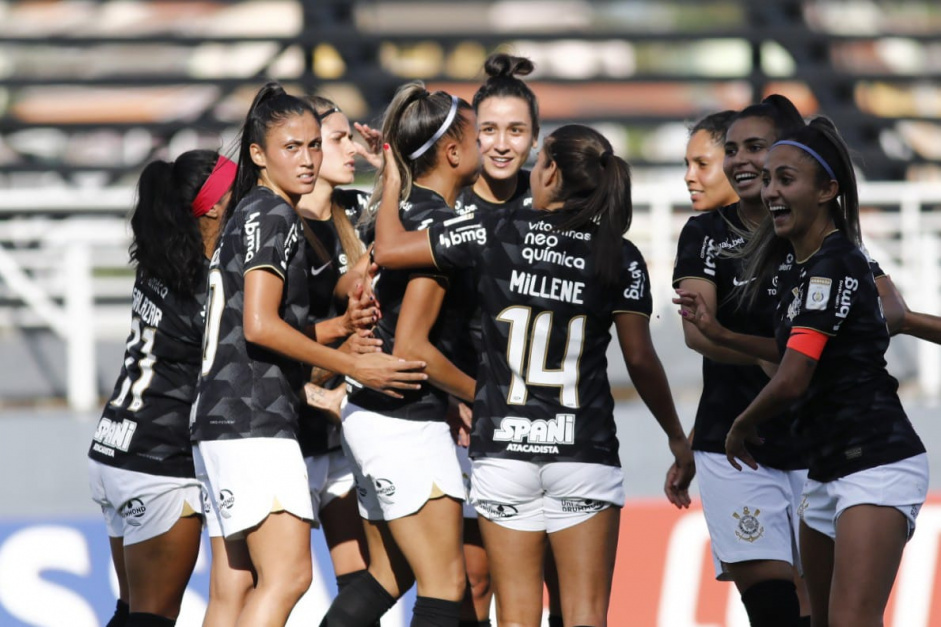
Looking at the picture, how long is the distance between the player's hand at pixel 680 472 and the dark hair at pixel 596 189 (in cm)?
68

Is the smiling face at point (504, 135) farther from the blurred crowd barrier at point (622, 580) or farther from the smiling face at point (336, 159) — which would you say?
the blurred crowd barrier at point (622, 580)

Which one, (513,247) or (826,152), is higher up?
(826,152)

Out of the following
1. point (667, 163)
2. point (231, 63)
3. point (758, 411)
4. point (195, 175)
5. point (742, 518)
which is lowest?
point (742, 518)

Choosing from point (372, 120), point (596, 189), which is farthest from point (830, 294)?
point (372, 120)

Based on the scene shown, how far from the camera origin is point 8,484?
7.02 metres

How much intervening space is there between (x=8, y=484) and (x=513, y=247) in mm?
4151

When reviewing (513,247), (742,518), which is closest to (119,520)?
(513,247)

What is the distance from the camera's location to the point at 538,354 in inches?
154

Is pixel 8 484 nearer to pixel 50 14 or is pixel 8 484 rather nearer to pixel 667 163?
pixel 667 163

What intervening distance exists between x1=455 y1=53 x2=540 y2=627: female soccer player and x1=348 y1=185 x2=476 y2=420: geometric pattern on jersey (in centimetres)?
47

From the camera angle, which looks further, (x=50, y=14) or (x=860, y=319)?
(x=50, y=14)

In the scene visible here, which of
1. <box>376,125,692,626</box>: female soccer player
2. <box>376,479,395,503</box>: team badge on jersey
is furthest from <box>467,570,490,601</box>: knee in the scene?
<box>376,125,692,626</box>: female soccer player

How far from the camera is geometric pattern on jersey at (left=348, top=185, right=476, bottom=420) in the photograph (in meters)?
4.27

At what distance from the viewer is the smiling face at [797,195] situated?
12.1 ft
